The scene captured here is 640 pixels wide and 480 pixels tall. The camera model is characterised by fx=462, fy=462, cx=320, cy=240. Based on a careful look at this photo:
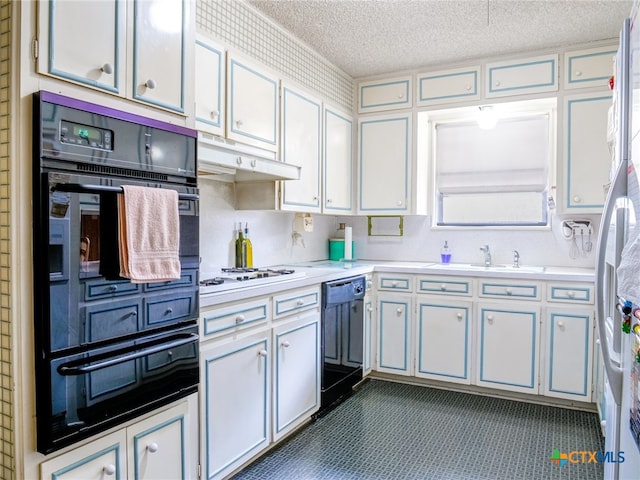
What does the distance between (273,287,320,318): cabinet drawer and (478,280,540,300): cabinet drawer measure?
124 centimetres

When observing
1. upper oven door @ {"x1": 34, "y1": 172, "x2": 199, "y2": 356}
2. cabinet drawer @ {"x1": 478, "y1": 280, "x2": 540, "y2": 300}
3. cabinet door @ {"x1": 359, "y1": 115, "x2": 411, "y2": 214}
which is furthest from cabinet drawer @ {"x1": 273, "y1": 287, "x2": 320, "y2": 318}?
cabinet door @ {"x1": 359, "y1": 115, "x2": 411, "y2": 214}

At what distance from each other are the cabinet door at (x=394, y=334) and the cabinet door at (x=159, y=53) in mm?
2320

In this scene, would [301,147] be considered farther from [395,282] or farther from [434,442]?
A: [434,442]

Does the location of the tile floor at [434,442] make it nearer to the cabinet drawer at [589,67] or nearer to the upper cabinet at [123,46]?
the upper cabinet at [123,46]

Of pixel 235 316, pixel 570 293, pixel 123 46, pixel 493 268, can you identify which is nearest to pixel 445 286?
pixel 493 268

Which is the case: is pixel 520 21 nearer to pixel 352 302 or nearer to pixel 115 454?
pixel 352 302

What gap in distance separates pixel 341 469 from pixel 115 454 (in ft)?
3.92

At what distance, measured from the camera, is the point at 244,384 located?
7.02 feet

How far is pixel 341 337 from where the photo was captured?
3059 mm

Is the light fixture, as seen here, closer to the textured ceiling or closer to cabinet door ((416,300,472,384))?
the textured ceiling

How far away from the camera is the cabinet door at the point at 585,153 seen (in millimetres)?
3158

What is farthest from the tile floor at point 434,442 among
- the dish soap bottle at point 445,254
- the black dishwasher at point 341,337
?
the dish soap bottle at point 445,254

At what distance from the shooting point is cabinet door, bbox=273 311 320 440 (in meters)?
2.41

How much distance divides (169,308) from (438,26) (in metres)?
2.48
